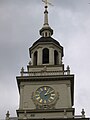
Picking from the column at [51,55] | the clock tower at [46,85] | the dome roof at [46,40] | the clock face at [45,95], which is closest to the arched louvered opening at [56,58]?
the clock tower at [46,85]

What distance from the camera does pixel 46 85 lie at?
58.3 meters

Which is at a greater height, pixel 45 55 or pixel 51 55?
pixel 45 55

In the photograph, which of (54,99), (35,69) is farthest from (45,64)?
(54,99)

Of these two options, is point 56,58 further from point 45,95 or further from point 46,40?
point 45,95

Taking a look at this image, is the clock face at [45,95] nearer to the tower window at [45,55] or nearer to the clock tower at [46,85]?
the clock tower at [46,85]

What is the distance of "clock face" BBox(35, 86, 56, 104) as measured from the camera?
57.0 m

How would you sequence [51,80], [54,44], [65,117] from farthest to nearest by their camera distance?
[54,44]
[51,80]
[65,117]

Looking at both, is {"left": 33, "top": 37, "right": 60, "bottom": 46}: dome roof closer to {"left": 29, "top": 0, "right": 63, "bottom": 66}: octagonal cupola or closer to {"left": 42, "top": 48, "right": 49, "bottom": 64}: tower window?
{"left": 29, "top": 0, "right": 63, "bottom": 66}: octagonal cupola

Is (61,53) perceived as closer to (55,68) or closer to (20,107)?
(55,68)

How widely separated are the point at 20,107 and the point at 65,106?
182 inches

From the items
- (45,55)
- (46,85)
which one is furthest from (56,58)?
(46,85)

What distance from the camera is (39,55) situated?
62000 millimetres

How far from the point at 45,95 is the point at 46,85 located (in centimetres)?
131

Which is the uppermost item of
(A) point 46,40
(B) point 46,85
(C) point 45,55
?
(A) point 46,40
